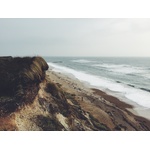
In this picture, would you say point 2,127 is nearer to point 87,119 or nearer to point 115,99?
point 87,119

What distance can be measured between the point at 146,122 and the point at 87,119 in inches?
212

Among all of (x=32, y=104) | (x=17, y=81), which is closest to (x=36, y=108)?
(x=32, y=104)

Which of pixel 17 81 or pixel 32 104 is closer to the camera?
pixel 32 104

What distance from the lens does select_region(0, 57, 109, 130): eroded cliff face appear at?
30.1 ft

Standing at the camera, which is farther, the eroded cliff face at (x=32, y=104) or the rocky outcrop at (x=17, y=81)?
the rocky outcrop at (x=17, y=81)

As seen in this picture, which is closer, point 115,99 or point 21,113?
point 21,113

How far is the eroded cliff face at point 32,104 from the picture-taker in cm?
918

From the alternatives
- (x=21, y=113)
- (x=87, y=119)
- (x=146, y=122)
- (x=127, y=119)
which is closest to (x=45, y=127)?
(x=21, y=113)

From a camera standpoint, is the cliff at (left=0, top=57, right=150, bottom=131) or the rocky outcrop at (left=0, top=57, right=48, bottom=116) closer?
the cliff at (left=0, top=57, right=150, bottom=131)

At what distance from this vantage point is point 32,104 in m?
10.1

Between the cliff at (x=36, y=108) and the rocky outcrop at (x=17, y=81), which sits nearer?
the cliff at (x=36, y=108)

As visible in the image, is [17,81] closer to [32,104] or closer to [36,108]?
[32,104]

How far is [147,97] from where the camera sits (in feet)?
73.0

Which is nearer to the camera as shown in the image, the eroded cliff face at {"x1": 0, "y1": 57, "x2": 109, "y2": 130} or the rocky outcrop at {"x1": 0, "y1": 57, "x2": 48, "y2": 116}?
the eroded cliff face at {"x1": 0, "y1": 57, "x2": 109, "y2": 130}
